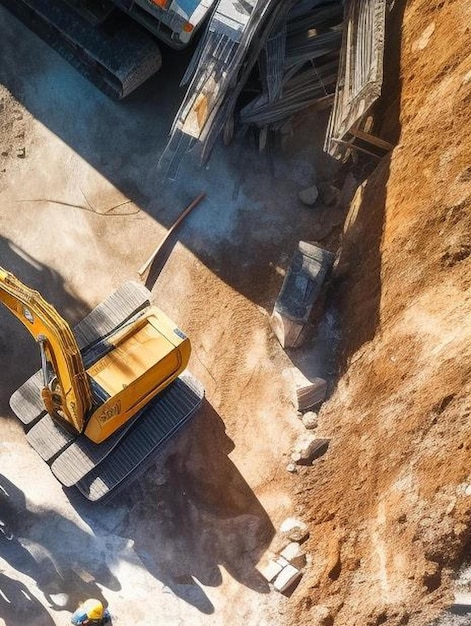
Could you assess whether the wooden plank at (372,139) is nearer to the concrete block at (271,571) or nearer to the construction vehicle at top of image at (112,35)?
the construction vehicle at top of image at (112,35)

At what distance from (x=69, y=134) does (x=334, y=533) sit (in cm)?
1021

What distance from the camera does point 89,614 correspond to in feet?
39.9

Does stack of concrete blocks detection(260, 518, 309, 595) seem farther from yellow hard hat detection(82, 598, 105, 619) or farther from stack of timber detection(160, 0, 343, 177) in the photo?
stack of timber detection(160, 0, 343, 177)

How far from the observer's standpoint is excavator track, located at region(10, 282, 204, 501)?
12.6 m

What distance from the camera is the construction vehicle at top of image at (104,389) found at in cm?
1105

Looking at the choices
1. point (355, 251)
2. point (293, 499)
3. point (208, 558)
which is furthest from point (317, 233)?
point (208, 558)

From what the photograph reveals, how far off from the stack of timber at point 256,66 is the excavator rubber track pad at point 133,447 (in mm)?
5013

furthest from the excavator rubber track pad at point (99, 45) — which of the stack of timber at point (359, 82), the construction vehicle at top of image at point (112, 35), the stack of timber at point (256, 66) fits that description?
the stack of timber at point (359, 82)

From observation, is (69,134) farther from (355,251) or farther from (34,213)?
(355,251)

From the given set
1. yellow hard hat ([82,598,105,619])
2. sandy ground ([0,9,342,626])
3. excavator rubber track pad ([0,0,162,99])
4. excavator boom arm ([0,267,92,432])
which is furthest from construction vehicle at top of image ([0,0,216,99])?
→ yellow hard hat ([82,598,105,619])

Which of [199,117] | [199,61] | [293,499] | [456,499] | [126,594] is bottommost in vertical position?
[456,499]

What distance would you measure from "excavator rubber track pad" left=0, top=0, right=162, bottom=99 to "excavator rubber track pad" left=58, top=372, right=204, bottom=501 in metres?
6.69

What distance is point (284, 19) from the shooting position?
1439cm

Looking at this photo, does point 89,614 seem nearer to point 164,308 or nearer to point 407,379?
point 164,308
